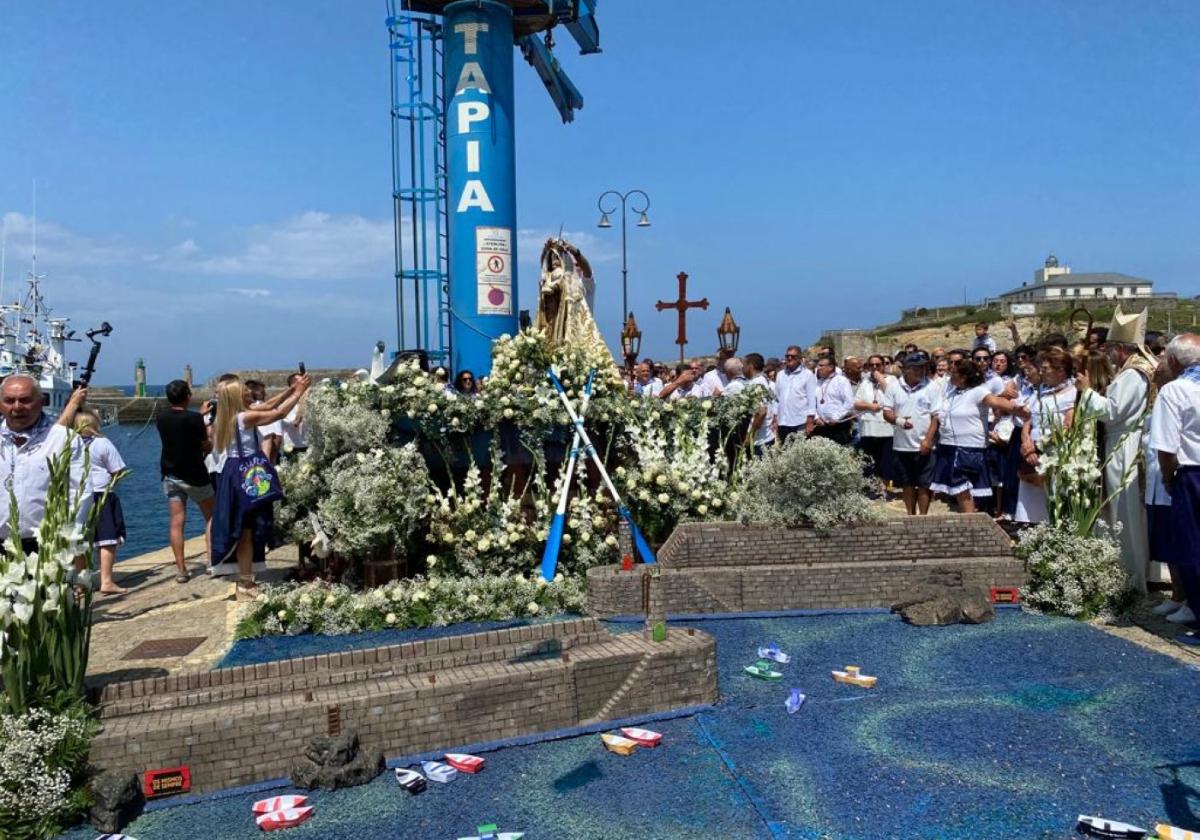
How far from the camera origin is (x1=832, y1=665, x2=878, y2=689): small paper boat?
18.6 feet

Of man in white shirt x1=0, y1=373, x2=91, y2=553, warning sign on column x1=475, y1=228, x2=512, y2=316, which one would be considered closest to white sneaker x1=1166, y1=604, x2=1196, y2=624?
man in white shirt x1=0, y1=373, x2=91, y2=553

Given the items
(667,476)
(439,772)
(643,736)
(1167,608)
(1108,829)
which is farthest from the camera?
(667,476)

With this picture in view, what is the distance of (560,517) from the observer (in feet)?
27.1

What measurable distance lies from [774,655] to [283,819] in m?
3.40

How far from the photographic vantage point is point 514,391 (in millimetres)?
8758

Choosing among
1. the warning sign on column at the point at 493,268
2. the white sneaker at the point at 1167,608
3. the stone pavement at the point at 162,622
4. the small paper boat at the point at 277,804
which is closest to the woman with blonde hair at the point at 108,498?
the stone pavement at the point at 162,622

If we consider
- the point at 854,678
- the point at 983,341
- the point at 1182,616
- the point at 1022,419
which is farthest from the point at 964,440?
the point at 983,341

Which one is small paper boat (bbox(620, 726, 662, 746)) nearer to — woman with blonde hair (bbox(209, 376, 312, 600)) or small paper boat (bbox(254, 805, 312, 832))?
small paper boat (bbox(254, 805, 312, 832))

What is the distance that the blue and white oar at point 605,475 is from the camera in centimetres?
828

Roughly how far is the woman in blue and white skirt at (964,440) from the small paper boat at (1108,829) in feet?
18.7

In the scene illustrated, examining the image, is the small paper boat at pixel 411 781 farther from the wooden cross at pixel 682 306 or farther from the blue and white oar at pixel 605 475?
the wooden cross at pixel 682 306

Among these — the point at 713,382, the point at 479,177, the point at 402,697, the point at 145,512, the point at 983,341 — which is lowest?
the point at 145,512

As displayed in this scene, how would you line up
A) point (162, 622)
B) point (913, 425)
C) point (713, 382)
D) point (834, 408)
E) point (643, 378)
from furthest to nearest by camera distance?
point (643, 378)
point (713, 382)
point (834, 408)
point (913, 425)
point (162, 622)

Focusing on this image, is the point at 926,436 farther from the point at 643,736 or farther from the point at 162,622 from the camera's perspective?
the point at 162,622
